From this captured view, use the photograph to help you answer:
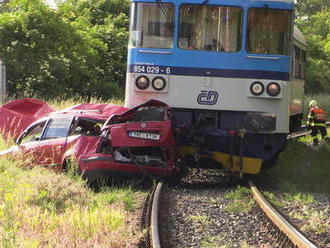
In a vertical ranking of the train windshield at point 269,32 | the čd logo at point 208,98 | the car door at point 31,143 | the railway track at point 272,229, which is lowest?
the railway track at point 272,229

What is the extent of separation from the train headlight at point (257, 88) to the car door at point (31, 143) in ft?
12.5

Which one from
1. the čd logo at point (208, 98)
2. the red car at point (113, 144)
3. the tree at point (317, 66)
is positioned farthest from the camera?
the tree at point (317, 66)

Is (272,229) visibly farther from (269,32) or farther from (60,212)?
(269,32)

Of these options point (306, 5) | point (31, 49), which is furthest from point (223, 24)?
point (306, 5)

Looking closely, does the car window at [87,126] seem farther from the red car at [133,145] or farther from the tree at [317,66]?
the tree at [317,66]

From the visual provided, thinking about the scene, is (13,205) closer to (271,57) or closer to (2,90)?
(271,57)

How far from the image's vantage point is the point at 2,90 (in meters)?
20.8

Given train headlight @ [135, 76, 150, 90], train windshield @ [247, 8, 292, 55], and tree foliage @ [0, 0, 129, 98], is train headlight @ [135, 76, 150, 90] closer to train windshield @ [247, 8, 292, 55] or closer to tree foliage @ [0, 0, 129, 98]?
train windshield @ [247, 8, 292, 55]

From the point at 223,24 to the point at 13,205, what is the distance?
16.8ft

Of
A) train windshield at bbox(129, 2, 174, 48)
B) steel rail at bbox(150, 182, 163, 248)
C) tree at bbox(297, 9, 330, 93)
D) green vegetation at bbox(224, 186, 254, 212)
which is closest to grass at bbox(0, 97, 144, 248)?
steel rail at bbox(150, 182, 163, 248)

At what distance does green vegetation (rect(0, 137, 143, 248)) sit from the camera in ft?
19.3

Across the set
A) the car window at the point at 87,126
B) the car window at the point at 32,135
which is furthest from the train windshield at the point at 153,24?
the car window at the point at 32,135

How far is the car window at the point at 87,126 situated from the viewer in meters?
10.6

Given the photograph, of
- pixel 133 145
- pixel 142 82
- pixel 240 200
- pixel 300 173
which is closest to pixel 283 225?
pixel 240 200
